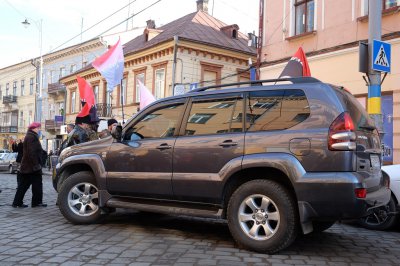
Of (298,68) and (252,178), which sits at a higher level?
(298,68)

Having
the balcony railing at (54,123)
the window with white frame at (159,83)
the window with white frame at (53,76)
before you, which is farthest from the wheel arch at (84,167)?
the window with white frame at (53,76)

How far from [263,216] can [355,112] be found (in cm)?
151

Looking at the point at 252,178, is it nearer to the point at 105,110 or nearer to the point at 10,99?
the point at 105,110

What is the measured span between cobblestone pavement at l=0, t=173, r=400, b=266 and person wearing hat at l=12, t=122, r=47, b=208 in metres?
1.29

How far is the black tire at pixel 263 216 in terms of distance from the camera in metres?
4.65

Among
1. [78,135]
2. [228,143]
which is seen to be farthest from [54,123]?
[228,143]

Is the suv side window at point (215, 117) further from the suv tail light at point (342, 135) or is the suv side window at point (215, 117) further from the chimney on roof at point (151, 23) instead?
the chimney on roof at point (151, 23)

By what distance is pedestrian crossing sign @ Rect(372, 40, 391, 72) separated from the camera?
7520mm

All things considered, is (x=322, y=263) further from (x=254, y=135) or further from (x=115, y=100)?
(x=115, y=100)

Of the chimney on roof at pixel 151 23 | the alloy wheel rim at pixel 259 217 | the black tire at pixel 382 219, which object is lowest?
the black tire at pixel 382 219

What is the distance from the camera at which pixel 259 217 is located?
15.8 ft

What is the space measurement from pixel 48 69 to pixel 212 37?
23489 millimetres

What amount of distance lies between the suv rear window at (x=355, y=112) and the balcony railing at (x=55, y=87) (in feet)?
125

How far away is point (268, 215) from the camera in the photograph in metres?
4.78
